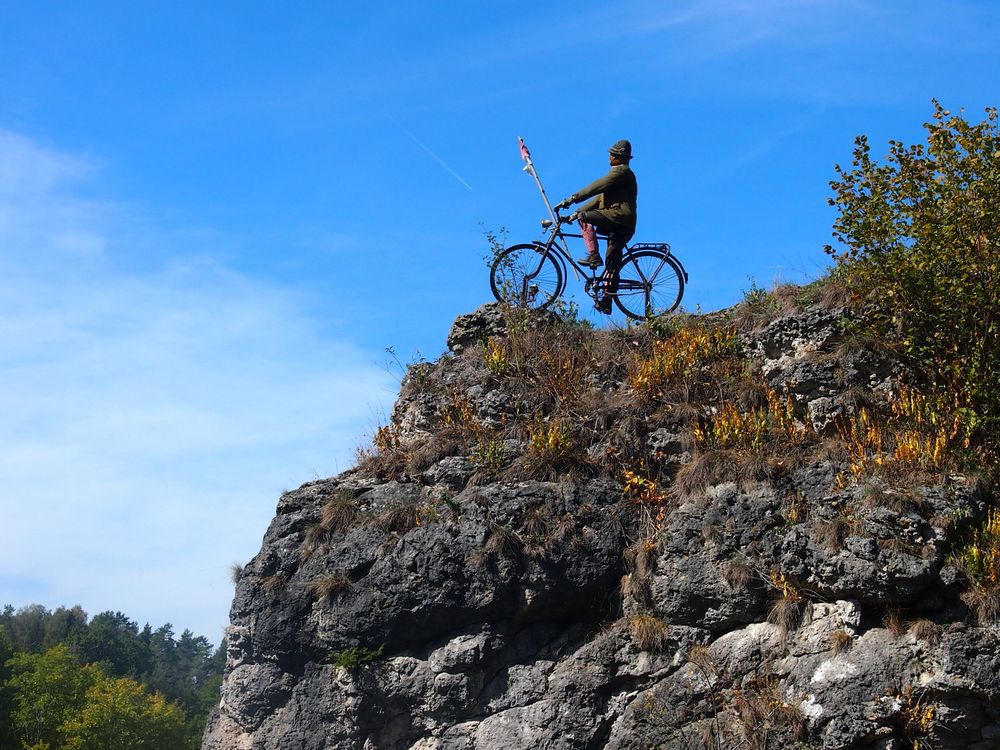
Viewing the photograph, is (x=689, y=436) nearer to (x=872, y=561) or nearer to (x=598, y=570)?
(x=598, y=570)

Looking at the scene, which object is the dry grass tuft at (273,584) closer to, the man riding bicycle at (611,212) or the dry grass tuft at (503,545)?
the dry grass tuft at (503,545)

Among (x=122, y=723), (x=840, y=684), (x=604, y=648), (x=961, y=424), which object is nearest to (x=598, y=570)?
(x=604, y=648)

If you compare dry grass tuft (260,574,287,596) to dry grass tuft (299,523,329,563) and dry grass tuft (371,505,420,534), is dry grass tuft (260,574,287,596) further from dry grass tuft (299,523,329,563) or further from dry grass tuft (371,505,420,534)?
dry grass tuft (371,505,420,534)

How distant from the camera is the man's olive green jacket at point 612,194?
50.1 feet

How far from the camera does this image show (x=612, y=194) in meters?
15.3

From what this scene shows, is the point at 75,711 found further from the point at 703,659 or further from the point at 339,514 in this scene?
the point at 703,659

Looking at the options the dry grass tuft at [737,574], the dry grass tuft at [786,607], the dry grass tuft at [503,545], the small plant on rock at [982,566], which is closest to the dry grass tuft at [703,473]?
the dry grass tuft at [737,574]

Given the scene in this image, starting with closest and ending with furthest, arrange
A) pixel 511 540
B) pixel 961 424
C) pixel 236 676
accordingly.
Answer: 1. pixel 961 424
2. pixel 511 540
3. pixel 236 676

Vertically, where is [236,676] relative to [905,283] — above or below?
below

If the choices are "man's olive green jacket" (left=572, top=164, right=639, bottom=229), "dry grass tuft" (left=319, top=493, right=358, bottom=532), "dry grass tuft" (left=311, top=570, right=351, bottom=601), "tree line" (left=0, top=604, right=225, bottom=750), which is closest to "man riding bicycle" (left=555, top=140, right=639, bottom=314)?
"man's olive green jacket" (left=572, top=164, right=639, bottom=229)

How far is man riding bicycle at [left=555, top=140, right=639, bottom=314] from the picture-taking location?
599 inches

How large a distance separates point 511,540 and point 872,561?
399 centimetres

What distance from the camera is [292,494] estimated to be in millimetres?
14164

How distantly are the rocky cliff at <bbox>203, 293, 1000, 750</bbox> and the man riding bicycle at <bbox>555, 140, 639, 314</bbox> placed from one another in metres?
1.11
